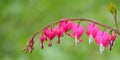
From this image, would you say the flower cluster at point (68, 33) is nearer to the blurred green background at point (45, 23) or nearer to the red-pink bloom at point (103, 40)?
the red-pink bloom at point (103, 40)

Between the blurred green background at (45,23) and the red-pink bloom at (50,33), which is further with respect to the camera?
the blurred green background at (45,23)

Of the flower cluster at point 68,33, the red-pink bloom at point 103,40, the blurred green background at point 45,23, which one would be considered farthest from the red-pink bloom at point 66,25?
the blurred green background at point 45,23

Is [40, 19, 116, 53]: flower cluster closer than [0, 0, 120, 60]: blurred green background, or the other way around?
[40, 19, 116, 53]: flower cluster

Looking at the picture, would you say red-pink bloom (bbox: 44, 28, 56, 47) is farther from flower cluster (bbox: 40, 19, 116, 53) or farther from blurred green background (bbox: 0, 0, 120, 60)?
blurred green background (bbox: 0, 0, 120, 60)

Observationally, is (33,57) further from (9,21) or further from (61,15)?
(9,21)

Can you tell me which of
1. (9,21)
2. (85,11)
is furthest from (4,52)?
(85,11)

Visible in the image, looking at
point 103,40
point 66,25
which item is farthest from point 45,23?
point 103,40

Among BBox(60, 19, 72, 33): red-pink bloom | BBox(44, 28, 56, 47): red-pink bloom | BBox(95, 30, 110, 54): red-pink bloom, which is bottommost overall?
BBox(95, 30, 110, 54): red-pink bloom

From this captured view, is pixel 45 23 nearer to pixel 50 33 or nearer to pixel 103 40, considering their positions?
pixel 50 33

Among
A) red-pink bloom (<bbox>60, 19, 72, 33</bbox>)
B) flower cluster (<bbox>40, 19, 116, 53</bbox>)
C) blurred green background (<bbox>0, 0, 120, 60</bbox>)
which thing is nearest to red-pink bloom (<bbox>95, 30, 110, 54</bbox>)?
flower cluster (<bbox>40, 19, 116, 53</bbox>)
